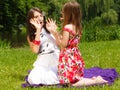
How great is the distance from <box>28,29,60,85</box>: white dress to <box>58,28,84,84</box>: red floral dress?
0.17 m

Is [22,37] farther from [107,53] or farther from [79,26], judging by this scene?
[79,26]

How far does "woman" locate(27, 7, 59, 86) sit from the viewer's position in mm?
6367

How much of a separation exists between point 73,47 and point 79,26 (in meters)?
0.36

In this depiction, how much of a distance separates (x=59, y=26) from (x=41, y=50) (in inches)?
397

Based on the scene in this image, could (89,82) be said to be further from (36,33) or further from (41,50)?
(36,33)

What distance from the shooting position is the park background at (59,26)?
A: 7.86 meters

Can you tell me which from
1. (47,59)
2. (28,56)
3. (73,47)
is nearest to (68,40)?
(73,47)

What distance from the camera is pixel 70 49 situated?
6.32m

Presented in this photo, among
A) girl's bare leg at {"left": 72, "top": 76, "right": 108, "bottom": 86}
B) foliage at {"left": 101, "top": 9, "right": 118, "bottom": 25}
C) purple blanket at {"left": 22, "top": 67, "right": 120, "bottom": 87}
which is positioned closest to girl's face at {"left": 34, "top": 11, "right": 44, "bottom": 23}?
purple blanket at {"left": 22, "top": 67, "right": 120, "bottom": 87}

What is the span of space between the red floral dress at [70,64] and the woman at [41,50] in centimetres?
17

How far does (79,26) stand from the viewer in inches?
248

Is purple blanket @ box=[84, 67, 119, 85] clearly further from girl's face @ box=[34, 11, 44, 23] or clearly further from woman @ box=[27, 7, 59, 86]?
girl's face @ box=[34, 11, 44, 23]

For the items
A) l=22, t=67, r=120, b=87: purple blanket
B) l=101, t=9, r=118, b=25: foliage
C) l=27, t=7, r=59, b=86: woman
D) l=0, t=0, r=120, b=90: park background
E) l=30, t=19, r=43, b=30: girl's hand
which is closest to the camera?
l=27, t=7, r=59, b=86: woman

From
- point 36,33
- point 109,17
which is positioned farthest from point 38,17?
point 109,17
